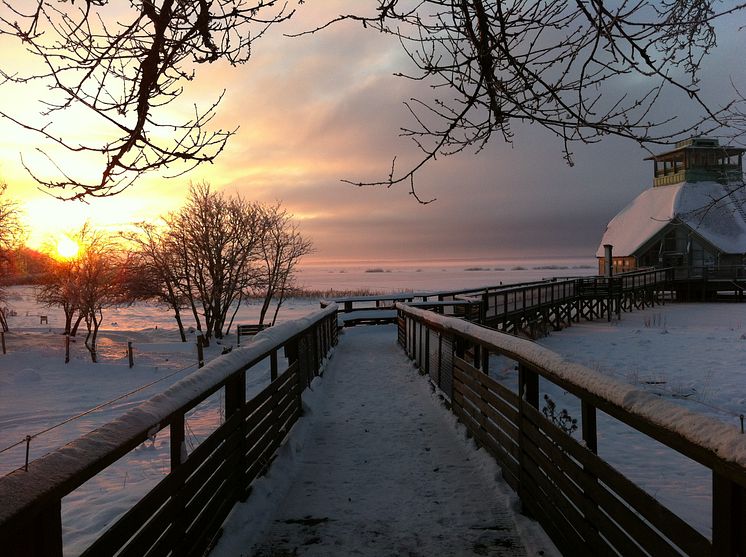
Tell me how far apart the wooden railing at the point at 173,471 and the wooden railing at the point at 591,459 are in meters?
2.06

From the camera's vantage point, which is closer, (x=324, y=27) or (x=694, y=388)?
(x=324, y=27)

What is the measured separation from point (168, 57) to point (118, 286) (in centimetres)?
3132

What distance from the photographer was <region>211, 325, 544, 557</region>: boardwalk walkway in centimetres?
339

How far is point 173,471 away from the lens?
2674 mm

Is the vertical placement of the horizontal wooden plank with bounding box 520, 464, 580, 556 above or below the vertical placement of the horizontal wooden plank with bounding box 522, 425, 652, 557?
below

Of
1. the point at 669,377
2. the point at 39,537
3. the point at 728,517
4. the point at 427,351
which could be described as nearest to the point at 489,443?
the point at 728,517

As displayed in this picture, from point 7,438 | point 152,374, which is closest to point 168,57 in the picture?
point 7,438

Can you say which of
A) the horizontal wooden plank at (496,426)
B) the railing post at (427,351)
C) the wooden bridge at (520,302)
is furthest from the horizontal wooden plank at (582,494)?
the wooden bridge at (520,302)

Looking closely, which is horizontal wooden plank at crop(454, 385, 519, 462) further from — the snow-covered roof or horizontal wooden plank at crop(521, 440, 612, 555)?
the snow-covered roof

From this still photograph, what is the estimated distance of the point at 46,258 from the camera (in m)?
35.3

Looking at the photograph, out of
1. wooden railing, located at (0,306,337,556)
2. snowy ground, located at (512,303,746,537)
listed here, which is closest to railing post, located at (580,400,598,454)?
snowy ground, located at (512,303,746,537)

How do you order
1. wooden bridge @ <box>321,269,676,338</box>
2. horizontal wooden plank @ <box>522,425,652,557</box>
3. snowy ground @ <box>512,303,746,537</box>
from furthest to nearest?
1. wooden bridge @ <box>321,269,676,338</box>
2. snowy ground @ <box>512,303,746,537</box>
3. horizontal wooden plank @ <box>522,425,652,557</box>

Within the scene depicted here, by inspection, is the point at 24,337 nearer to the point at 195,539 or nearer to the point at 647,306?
the point at 195,539

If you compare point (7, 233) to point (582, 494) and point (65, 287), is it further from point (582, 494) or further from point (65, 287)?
point (582, 494)
